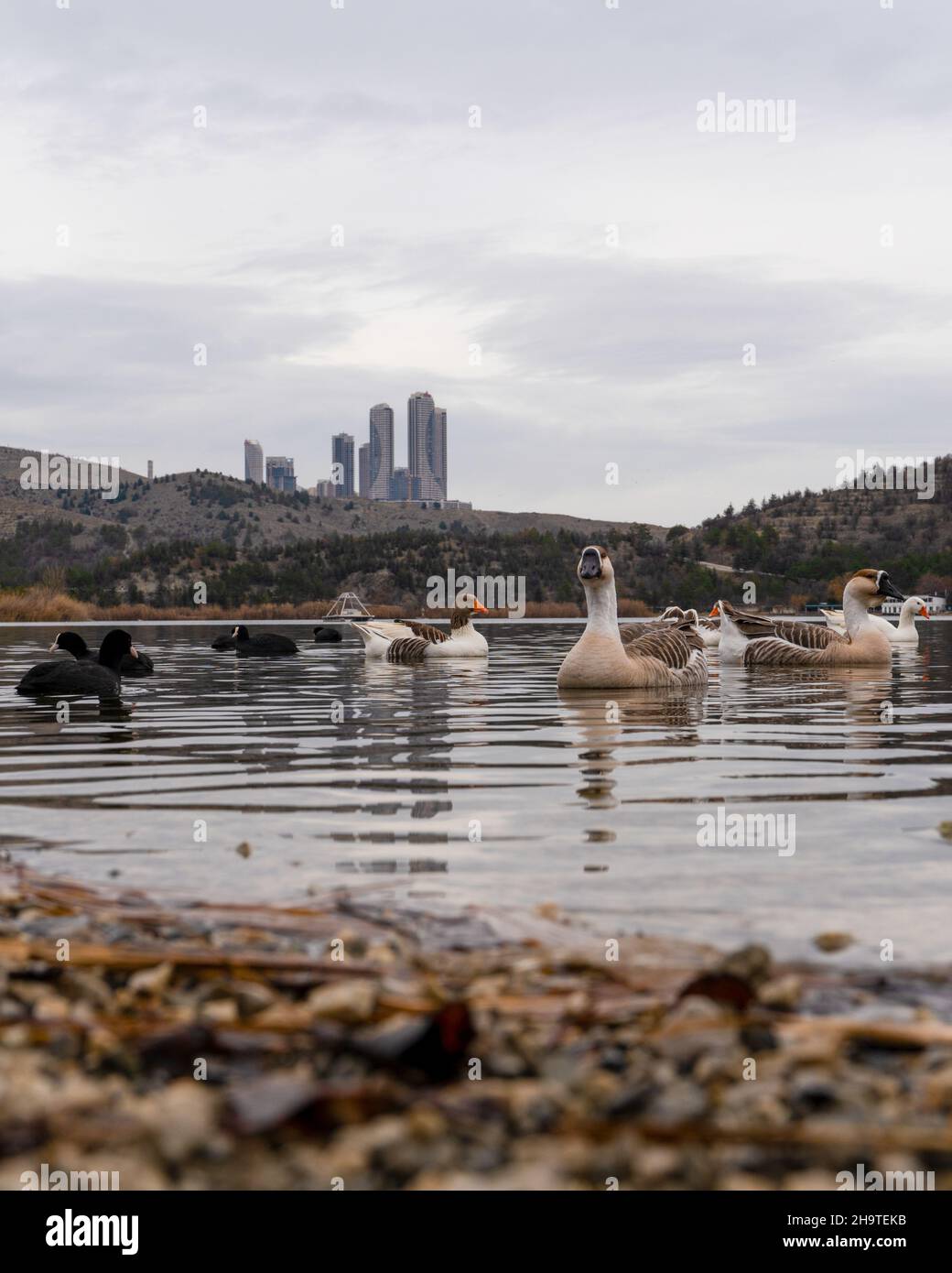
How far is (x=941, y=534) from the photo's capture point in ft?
301

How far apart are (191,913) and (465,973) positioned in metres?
1.28

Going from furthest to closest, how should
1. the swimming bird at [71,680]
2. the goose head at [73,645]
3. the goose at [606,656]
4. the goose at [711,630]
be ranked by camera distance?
the goose at [711,630]
the goose head at [73,645]
the swimming bird at [71,680]
the goose at [606,656]

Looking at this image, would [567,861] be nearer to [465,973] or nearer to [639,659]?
[465,973]

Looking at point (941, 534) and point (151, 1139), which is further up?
point (941, 534)

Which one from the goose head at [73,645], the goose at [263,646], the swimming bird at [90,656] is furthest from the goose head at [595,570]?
the goose at [263,646]

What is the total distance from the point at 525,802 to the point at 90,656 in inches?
521

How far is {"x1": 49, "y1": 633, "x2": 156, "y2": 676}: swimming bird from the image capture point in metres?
18.8

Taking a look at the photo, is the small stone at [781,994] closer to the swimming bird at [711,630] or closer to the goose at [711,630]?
the goose at [711,630]

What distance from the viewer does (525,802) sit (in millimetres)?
7516

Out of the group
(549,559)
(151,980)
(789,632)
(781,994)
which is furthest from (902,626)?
(549,559)

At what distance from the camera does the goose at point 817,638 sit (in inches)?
807
